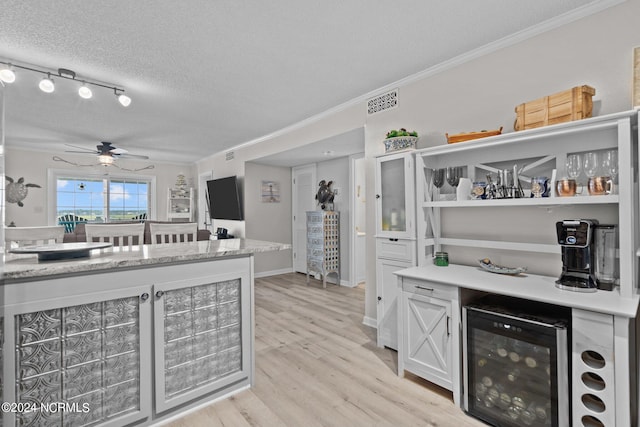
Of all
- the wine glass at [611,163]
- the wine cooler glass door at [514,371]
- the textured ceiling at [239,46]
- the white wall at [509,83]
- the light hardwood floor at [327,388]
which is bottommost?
the light hardwood floor at [327,388]

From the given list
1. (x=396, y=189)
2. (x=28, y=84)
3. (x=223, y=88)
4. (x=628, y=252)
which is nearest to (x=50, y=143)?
(x=28, y=84)

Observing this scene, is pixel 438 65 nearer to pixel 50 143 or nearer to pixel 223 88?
pixel 223 88

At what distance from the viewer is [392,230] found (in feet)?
8.69

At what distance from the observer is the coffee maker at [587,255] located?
5.42ft

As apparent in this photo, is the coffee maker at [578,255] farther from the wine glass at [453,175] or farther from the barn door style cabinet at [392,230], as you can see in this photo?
Answer: the barn door style cabinet at [392,230]

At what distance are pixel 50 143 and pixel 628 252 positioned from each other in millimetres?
7501

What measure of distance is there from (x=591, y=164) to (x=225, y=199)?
539 centimetres

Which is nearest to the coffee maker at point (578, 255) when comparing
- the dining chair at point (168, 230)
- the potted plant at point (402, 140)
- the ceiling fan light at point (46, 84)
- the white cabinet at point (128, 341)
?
the potted plant at point (402, 140)

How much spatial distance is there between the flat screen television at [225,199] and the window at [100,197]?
196 centimetres

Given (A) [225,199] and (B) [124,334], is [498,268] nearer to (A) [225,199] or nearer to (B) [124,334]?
(B) [124,334]

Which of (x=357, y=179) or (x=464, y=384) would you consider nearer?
(x=464, y=384)

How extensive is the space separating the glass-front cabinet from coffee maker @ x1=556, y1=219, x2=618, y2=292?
98cm

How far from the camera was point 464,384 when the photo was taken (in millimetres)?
1849

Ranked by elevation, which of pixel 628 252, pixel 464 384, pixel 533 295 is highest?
pixel 628 252
